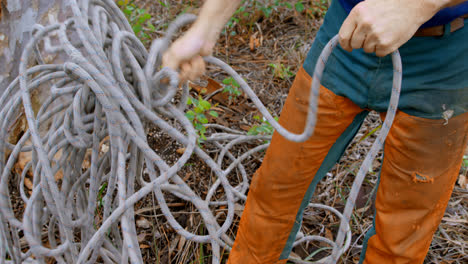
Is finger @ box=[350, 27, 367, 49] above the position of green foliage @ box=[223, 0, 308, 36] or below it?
below

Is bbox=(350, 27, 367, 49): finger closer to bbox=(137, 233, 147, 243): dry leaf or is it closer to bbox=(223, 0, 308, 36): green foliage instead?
bbox=(137, 233, 147, 243): dry leaf

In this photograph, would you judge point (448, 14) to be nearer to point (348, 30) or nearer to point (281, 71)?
point (348, 30)

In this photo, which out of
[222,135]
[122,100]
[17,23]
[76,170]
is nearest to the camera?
[122,100]

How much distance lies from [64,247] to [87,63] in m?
0.45

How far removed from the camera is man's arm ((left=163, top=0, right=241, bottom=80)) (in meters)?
0.66

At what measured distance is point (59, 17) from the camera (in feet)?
4.50

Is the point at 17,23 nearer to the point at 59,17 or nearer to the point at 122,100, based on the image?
the point at 59,17

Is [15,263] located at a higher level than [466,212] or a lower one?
higher

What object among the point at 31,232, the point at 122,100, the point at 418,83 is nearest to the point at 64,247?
the point at 31,232

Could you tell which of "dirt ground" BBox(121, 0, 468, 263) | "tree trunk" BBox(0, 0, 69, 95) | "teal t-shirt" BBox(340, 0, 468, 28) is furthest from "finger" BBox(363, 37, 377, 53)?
"tree trunk" BBox(0, 0, 69, 95)

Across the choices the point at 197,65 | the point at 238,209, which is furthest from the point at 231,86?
the point at 197,65

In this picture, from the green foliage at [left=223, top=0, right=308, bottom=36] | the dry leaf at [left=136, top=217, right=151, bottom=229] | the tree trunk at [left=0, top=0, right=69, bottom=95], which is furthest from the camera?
the green foliage at [left=223, top=0, right=308, bottom=36]

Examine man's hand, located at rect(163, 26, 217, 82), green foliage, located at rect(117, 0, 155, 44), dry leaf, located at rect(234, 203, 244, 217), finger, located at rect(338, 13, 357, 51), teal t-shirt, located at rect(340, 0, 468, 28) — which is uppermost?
green foliage, located at rect(117, 0, 155, 44)

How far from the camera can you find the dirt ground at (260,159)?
4.38 ft
